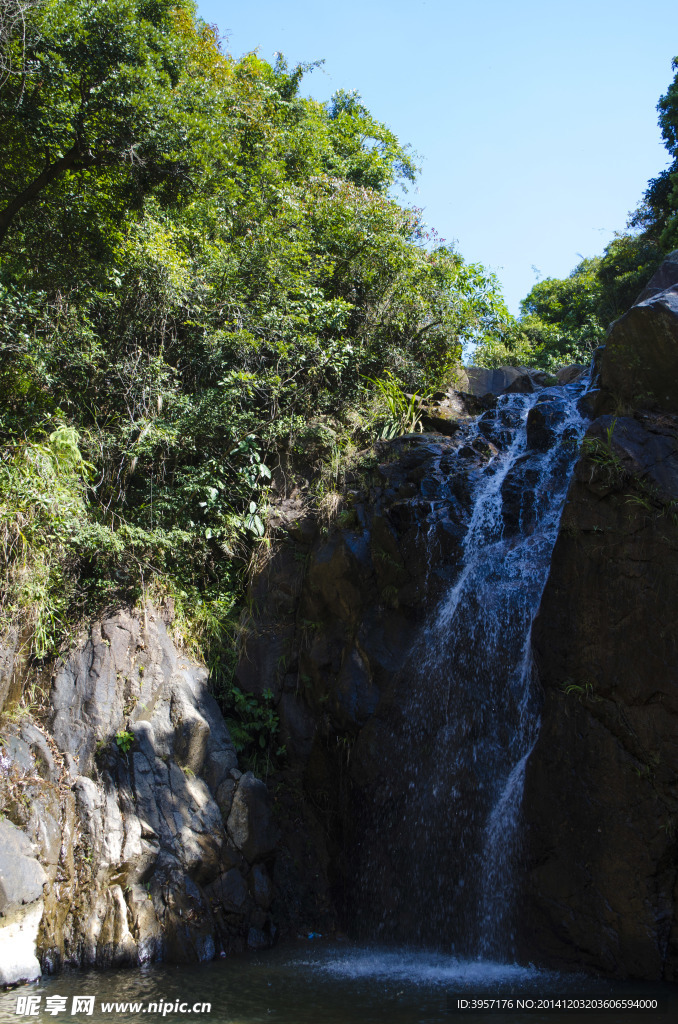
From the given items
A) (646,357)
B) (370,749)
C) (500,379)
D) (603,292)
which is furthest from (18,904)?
(603,292)

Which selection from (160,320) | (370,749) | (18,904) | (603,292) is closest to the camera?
(18,904)

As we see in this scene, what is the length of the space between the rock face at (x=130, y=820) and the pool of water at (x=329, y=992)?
35cm

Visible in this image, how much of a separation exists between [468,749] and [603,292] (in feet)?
48.2

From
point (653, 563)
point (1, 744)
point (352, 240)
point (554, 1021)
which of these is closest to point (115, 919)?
point (1, 744)

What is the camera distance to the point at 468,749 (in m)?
6.84

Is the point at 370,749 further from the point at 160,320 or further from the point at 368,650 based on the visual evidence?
the point at 160,320

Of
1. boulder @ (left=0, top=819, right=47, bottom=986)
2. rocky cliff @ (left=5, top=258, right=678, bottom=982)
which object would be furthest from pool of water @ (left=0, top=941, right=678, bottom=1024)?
rocky cliff @ (left=5, top=258, right=678, bottom=982)

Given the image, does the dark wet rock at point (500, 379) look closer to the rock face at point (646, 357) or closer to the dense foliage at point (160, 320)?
the dense foliage at point (160, 320)

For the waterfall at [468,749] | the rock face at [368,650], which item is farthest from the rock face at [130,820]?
the waterfall at [468,749]

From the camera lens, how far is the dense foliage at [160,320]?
8031 mm

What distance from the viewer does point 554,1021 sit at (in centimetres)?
438

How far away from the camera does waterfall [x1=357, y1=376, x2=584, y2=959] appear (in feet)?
20.3

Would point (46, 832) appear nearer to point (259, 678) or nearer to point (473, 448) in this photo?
point (259, 678)

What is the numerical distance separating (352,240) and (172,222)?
312 centimetres
